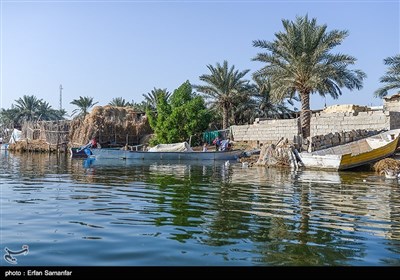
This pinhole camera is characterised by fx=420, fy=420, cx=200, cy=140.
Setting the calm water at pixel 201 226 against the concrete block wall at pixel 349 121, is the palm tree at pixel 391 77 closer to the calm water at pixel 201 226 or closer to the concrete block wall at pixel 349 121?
the concrete block wall at pixel 349 121

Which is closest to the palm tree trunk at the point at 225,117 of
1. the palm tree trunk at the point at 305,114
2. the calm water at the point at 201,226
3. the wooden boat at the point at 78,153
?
the palm tree trunk at the point at 305,114

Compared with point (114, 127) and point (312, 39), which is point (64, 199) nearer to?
point (312, 39)

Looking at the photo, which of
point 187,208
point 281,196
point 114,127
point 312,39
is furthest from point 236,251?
point 114,127

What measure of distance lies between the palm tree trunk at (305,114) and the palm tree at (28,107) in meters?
54.9

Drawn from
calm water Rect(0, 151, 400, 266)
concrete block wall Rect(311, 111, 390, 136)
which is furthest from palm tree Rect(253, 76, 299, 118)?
calm water Rect(0, 151, 400, 266)

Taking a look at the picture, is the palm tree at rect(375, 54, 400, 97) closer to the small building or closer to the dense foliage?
the small building

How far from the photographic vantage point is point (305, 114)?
100 feet

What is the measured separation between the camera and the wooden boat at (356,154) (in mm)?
20359

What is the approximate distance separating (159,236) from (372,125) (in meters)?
23.1

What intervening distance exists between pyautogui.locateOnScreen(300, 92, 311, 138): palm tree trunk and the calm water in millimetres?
18196

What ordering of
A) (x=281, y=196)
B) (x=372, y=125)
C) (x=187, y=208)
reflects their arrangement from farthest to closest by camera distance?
(x=372, y=125) → (x=281, y=196) → (x=187, y=208)

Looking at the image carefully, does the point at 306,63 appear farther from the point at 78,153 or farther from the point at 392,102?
the point at 78,153

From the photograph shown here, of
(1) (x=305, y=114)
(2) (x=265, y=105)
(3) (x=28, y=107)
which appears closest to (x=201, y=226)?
(1) (x=305, y=114)

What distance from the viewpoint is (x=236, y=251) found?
5.62 m
